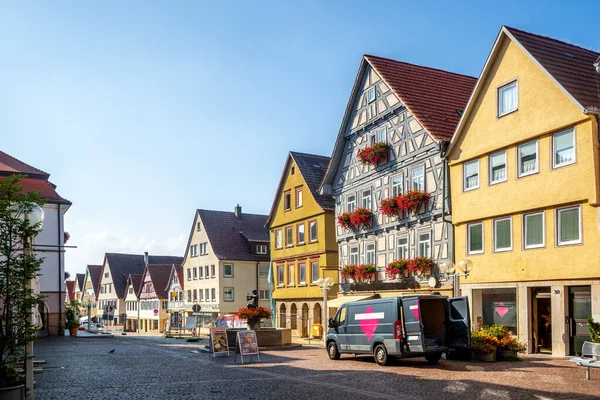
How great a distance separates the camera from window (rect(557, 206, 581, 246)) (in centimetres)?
2411

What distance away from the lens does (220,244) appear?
221 feet

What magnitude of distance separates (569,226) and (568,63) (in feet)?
20.6

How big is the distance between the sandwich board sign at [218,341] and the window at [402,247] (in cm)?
1122

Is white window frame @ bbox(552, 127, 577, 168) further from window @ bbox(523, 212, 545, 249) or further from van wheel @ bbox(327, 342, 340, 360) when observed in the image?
van wheel @ bbox(327, 342, 340, 360)

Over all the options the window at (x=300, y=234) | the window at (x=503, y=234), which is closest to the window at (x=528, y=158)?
the window at (x=503, y=234)

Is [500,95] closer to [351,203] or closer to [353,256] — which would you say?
[351,203]

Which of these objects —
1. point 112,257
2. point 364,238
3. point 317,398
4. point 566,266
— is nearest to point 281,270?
point 364,238

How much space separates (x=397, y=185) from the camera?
3488 centimetres

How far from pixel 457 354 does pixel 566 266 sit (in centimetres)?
502

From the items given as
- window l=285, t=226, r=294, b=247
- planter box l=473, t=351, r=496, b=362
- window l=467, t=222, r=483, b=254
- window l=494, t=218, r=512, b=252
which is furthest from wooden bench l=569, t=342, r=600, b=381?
window l=285, t=226, r=294, b=247

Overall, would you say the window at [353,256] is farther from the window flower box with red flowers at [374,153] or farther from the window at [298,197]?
the window at [298,197]

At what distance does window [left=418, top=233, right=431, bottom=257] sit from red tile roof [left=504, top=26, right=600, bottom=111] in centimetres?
945

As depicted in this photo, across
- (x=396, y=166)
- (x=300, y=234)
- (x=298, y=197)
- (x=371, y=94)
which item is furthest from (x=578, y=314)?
(x=298, y=197)

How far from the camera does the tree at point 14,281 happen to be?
13.1 meters
